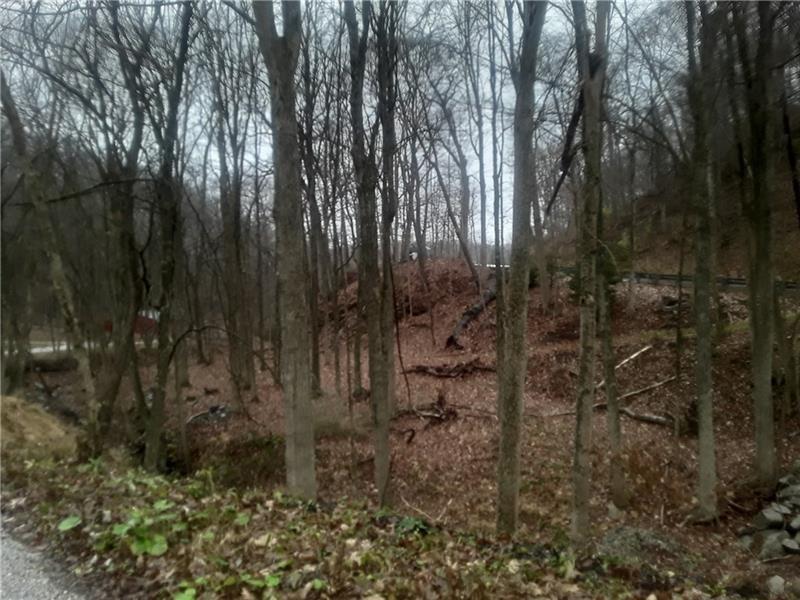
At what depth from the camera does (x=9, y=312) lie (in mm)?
21609

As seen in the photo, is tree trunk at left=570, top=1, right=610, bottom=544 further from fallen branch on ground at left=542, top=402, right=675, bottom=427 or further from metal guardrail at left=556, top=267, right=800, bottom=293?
metal guardrail at left=556, top=267, right=800, bottom=293

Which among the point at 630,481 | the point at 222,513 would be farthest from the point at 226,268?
the point at 222,513

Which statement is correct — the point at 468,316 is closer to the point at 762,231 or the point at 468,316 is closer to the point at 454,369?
the point at 454,369

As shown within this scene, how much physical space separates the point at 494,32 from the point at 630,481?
10.2 meters

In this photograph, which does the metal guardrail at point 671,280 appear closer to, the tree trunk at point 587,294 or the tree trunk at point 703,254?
the tree trunk at point 703,254

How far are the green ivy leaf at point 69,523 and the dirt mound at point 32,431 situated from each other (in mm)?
5554

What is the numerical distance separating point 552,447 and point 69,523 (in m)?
11.7

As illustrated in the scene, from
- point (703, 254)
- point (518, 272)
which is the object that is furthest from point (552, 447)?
point (518, 272)

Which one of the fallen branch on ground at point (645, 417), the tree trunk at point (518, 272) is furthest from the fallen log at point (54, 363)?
the tree trunk at point (518, 272)

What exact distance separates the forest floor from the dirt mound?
250cm

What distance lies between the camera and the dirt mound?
11023 mm

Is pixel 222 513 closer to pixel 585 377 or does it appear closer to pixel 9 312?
pixel 585 377

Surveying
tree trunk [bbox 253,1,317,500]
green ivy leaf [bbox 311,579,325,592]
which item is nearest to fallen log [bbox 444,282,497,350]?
tree trunk [bbox 253,1,317,500]

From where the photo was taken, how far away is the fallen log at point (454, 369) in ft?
→ 69.3
